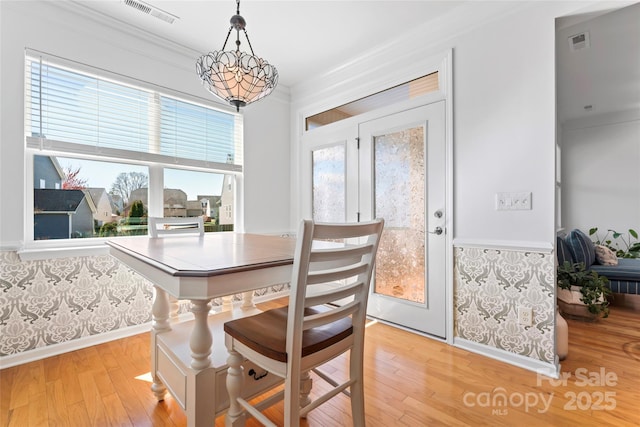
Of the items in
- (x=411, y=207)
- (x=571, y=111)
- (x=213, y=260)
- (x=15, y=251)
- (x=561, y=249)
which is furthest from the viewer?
(x=571, y=111)

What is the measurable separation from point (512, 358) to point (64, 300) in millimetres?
3369

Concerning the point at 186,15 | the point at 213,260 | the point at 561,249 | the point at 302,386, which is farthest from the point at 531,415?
the point at 186,15

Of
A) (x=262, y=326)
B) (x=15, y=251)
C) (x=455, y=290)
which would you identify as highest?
(x=15, y=251)

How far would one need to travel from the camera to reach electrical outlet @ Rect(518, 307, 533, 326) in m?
1.95

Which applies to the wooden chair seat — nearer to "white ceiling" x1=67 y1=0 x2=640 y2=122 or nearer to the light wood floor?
the light wood floor

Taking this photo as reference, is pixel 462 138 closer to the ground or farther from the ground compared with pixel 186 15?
closer to the ground

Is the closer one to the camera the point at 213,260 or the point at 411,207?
the point at 213,260

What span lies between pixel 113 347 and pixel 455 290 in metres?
2.79

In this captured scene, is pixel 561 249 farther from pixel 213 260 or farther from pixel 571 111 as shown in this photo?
pixel 213 260

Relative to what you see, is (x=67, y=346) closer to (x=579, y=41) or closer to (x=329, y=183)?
(x=329, y=183)

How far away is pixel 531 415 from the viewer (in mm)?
1508

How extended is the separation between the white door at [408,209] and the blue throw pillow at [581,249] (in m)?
2.30

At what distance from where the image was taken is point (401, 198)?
2691mm

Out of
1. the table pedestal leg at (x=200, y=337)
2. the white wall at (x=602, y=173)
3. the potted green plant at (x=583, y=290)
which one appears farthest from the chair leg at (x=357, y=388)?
the white wall at (x=602, y=173)
